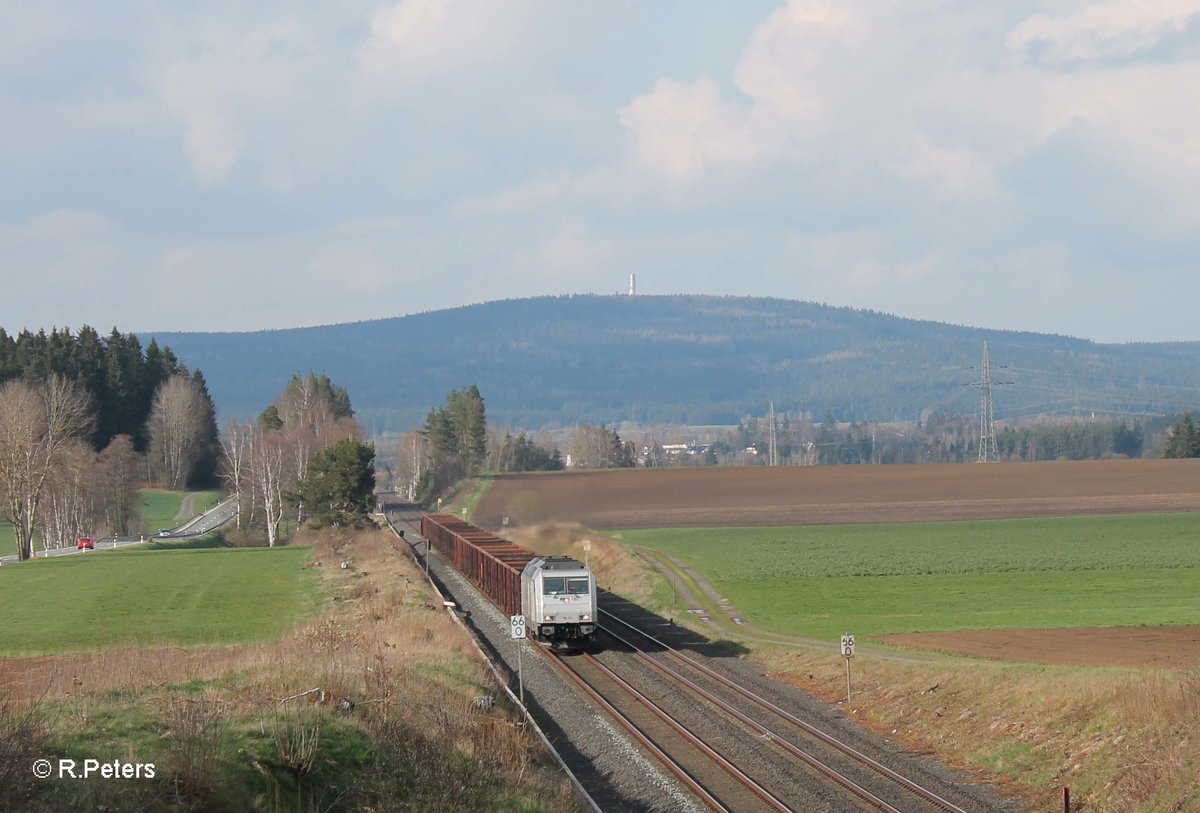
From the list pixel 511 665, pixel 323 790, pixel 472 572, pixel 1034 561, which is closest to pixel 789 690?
pixel 511 665

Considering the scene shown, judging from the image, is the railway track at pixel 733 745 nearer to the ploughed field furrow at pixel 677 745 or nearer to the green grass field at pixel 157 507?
the ploughed field furrow at pixel 677 745

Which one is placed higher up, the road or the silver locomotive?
the silver locomotive

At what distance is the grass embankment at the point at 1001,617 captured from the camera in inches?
855

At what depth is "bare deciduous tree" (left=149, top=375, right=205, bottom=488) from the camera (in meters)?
144

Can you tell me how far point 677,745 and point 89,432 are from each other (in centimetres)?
11535

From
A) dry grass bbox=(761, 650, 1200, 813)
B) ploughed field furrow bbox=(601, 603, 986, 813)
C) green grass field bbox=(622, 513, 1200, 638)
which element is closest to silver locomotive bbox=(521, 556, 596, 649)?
ploughed field furrow bbox=(601, 603, 986, 813)

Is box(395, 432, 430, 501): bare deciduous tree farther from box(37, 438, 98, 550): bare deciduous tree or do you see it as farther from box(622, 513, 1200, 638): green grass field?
box(622, 513, 1200, 638): green grass field

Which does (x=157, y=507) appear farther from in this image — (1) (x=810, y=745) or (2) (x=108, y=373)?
(1) (x=810, y=745)

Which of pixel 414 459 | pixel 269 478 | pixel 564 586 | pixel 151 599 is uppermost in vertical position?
pixel 414 459

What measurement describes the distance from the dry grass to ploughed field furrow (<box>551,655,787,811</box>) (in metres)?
4.83

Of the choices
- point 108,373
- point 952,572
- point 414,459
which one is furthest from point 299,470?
point 952,572

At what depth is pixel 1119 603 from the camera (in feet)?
151

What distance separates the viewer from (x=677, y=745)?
25.0 metres

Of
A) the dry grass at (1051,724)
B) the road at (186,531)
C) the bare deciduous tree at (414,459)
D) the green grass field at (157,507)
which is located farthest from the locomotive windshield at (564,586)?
the bare deciduous tree at (414,459)
